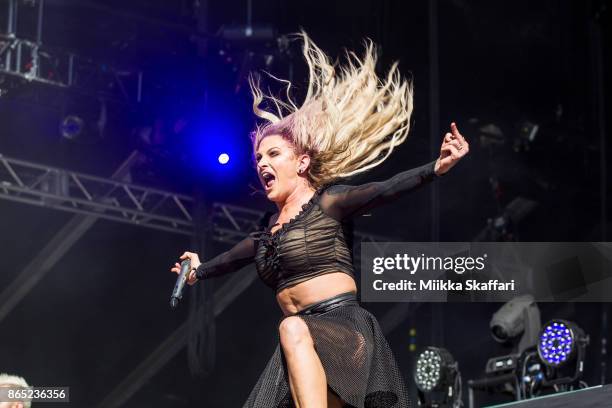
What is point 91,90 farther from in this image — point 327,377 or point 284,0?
point 327,377

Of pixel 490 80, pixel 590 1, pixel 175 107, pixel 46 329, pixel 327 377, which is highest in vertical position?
pixel 590 1

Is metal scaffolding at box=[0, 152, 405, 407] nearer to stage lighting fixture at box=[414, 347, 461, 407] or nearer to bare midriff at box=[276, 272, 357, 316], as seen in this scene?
stage lighting fixture at box=[414, 347, 461, 407]

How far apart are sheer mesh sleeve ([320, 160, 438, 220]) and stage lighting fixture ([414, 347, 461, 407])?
410 cm

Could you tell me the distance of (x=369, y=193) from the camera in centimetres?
354

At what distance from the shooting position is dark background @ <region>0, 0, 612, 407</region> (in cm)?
790

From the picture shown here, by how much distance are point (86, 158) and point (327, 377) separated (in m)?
5.30

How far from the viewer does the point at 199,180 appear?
26.7ft

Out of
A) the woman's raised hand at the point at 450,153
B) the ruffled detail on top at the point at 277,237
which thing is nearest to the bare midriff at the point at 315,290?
the ruffled detail on top at the point at 277,237

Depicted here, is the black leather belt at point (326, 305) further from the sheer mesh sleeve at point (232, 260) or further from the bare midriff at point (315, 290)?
the sheer mesh sleeve at point (232, 260)

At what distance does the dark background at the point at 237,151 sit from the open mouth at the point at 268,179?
4.04m

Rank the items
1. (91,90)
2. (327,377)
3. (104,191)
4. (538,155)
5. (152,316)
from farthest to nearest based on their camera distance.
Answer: (538,155)
(152,316)
(104,191)
(91,90)
(327,377)

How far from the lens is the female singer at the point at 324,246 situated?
3.39 metres

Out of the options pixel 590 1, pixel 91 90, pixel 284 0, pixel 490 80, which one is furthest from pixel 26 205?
pixel 590 1

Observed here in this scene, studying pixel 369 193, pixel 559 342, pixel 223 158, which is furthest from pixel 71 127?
pixel 369 193
